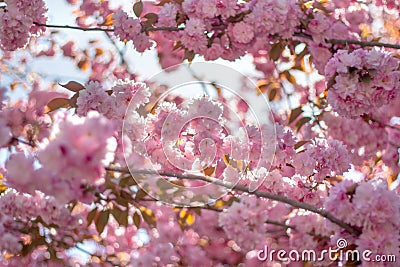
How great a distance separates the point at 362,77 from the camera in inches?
81.2

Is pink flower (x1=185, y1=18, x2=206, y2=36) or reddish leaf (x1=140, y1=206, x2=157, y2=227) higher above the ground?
pink flower (x1=185, y1=18, x2=206, y2=36)

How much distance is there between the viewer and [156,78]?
2822 mm

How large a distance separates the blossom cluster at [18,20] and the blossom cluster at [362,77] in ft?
4.41

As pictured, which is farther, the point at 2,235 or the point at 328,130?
the point at 328,130

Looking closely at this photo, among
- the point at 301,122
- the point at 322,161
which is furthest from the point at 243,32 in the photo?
the point at 301,122

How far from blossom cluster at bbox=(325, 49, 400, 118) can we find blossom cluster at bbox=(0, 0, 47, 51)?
4.41 ft

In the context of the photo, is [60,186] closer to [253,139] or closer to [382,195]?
[382,195]

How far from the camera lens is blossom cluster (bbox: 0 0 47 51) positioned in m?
2.43

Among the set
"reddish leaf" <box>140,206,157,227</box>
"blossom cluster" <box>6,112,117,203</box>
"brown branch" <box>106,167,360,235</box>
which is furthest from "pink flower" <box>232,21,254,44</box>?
"blossom cluster" <box>6,112,117,203</box>

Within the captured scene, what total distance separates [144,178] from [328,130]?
4.81 feet

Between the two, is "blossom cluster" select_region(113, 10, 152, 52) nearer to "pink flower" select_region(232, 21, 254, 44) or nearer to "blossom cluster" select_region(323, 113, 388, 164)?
"pink flower" select_region(232, 21, 254, 44)

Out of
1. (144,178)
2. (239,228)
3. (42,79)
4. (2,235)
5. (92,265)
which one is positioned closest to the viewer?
(239,228)

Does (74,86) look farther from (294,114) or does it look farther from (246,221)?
(294,114)

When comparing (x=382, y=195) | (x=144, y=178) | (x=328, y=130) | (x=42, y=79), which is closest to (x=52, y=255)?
(x=144, y=178)
